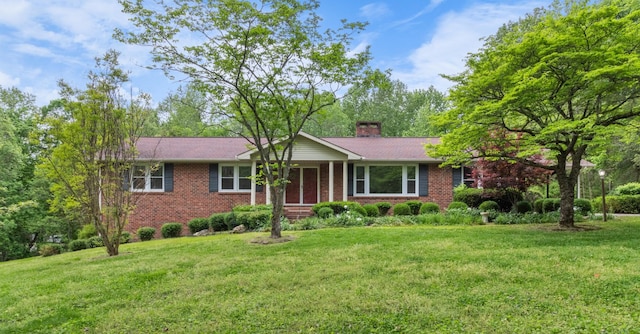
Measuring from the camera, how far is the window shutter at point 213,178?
52.9 ft

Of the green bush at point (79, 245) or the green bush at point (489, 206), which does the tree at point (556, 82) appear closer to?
the green bush at point (489, 206)

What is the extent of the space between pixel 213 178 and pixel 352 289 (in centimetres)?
1225

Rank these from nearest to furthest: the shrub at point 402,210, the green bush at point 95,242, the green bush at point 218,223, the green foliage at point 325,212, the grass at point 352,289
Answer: the grass at point 352,289 → the green bush at point 95,242 → the green foliage at point 325,212 → the green bush at point 218,223 → the shrub at point 402,210

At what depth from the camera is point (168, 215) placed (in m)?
15.9

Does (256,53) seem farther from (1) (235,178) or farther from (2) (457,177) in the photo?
(2) (457,177)

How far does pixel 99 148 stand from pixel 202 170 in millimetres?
7108

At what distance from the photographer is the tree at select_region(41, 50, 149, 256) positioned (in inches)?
340

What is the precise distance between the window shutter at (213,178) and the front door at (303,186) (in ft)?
10.0

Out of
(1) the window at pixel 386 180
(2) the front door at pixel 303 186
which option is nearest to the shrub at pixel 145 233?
(2) the front door at pixel 303 186

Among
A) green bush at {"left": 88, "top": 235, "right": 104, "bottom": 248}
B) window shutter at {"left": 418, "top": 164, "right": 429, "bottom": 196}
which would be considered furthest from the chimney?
green bush at {"left": 88, "top": 235, "right": 104, "bottom": 248}

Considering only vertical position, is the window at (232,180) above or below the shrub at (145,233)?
above

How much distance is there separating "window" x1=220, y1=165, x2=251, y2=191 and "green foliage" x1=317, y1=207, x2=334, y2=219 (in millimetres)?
4162

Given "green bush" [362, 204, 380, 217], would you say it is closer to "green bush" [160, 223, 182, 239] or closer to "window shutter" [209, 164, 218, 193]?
"window shutter" [209, 164, 218, 193]

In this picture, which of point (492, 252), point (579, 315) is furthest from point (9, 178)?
point (579, 315)
